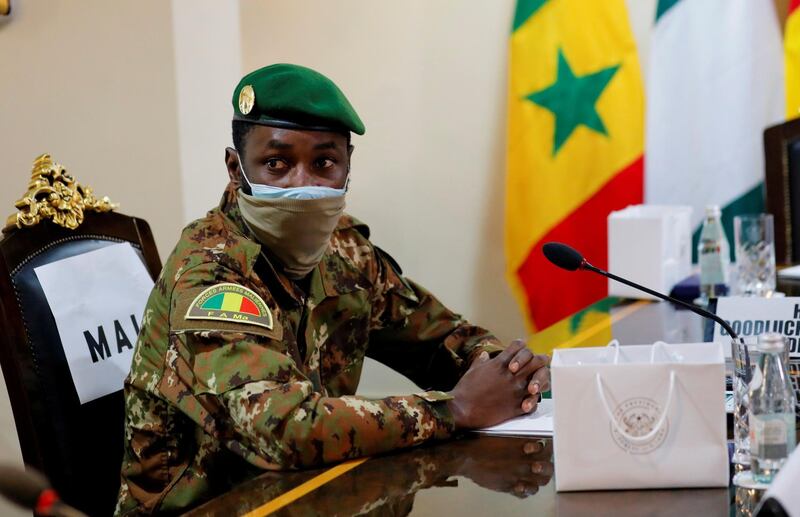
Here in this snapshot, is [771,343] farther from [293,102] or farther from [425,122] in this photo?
[425,122]

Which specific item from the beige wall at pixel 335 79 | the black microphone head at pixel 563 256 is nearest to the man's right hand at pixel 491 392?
the black microphone head at pixel 563 256

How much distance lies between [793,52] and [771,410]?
7.28 feet

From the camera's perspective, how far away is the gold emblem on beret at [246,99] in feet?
5.41

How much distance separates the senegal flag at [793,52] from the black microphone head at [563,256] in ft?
6.34

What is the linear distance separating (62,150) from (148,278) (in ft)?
3.78

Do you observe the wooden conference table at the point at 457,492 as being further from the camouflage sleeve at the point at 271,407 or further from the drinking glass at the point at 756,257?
the drinking glass at the point at 756,257

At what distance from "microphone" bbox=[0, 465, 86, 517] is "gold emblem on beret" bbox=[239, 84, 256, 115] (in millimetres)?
1064

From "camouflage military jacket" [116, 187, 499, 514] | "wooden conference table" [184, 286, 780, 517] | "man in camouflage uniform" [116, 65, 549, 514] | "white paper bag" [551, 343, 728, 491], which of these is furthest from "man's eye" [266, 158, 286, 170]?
"white paper bag" [551, 343, 728, 491]

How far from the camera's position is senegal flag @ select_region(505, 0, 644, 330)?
127 inches

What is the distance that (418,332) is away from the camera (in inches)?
77.2

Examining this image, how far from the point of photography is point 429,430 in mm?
1441

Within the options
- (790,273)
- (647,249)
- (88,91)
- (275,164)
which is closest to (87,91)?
(88,91)

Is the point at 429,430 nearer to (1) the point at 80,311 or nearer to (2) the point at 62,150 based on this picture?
(1) the point at 80,311

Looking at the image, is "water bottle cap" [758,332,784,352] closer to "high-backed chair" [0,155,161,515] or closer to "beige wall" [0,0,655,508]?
"high-backed chair" [0,155,161,515]
